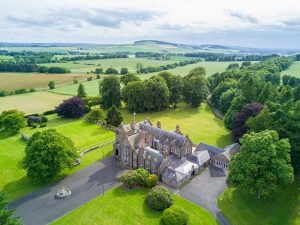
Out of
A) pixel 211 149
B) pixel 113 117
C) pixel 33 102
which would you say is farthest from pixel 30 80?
pixel 211 149

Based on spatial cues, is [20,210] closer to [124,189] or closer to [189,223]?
[124,189]

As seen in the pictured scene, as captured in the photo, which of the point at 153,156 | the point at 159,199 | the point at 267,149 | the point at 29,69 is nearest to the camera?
the point at 267,149

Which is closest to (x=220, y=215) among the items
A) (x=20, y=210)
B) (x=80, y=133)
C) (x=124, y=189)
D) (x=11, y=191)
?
(x=124, y=189)

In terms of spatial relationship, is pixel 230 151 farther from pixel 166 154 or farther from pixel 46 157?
pixel 46 157

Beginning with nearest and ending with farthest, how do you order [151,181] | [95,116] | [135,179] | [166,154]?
[135,179], [151,181], [166,154], [95,116]

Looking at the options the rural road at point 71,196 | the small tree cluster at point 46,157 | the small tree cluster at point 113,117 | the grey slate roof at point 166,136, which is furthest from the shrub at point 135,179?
the small tree cluster at point 113,117

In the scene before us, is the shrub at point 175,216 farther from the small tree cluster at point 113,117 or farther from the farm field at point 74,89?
the farm field at point 74,89

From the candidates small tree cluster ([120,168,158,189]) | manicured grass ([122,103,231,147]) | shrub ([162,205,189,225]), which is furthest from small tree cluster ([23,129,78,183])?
manicured grass ([122,103,231,147])
